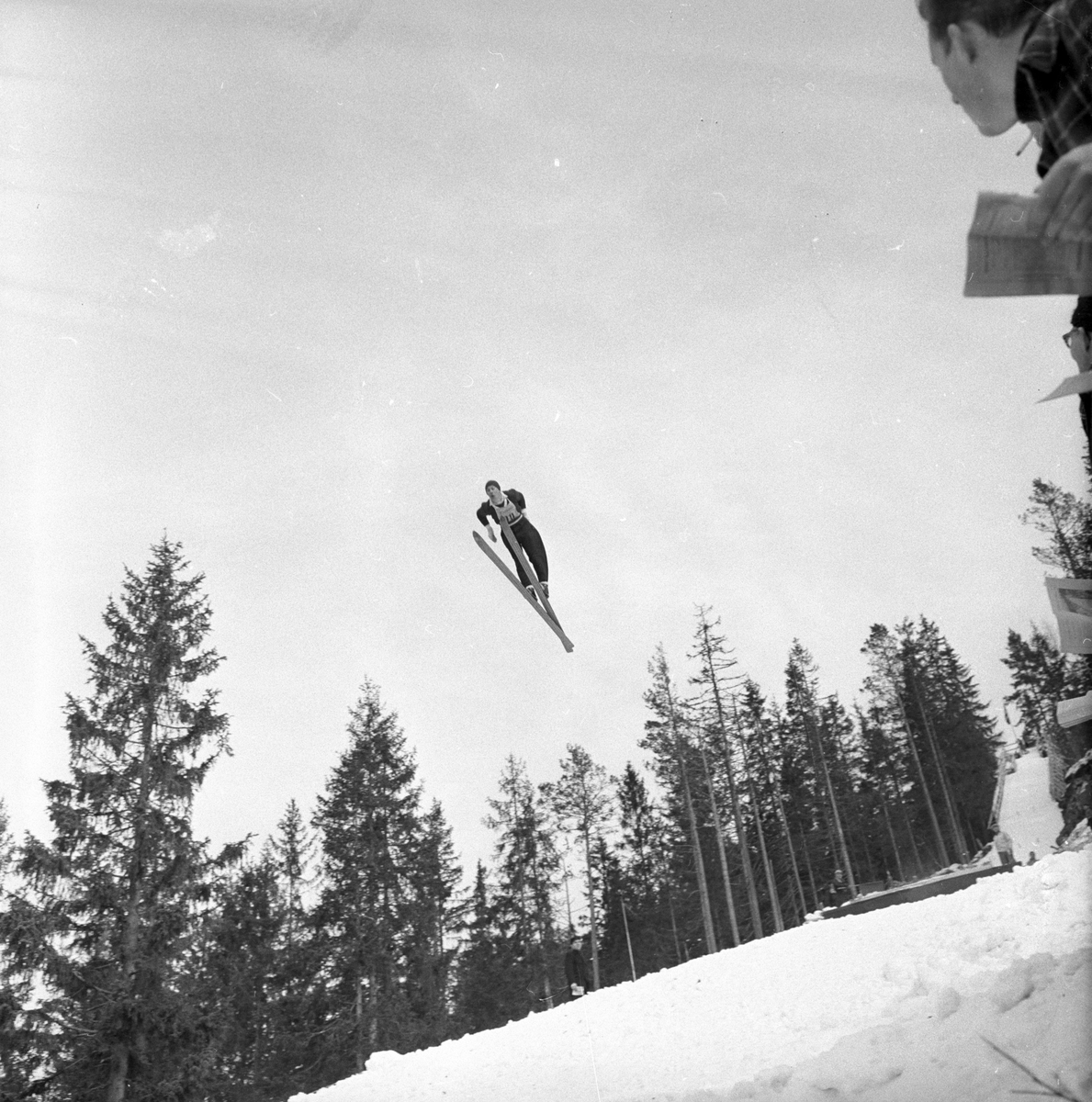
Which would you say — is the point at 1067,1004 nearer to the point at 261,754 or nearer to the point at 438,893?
the point at 261,754

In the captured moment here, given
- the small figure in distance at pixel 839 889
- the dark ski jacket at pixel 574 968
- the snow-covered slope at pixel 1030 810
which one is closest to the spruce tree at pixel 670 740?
the snow-covered slope at pixel 1030 810

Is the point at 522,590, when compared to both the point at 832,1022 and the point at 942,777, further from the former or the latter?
the point at 942,777

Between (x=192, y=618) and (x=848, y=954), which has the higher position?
(x=192, y=618)

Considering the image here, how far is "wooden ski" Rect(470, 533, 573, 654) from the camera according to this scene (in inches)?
401

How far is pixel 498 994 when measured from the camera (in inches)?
1276

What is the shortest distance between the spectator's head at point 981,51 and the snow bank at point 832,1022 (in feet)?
9.89

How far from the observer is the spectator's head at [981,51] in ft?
6.44

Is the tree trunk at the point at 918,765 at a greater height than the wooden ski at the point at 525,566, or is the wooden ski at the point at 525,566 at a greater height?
the tree trunk at the point at 918,765

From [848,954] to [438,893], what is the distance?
17.7 meters

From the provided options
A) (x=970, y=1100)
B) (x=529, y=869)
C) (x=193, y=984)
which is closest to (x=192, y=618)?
(x=193, y=984)

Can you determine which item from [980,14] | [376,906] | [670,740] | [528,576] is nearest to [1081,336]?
[980,14]

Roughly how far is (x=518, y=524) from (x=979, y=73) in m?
7.85

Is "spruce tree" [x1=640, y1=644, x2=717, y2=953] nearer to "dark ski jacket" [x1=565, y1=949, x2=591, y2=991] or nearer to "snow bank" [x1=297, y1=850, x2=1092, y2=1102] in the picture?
"dark ski jacket" [x1=565, y1=949, x2=591, y2=991]

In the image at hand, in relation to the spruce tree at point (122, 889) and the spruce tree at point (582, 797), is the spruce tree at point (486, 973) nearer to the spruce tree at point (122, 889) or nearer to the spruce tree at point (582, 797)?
the spruce tree at point (582, 797)
